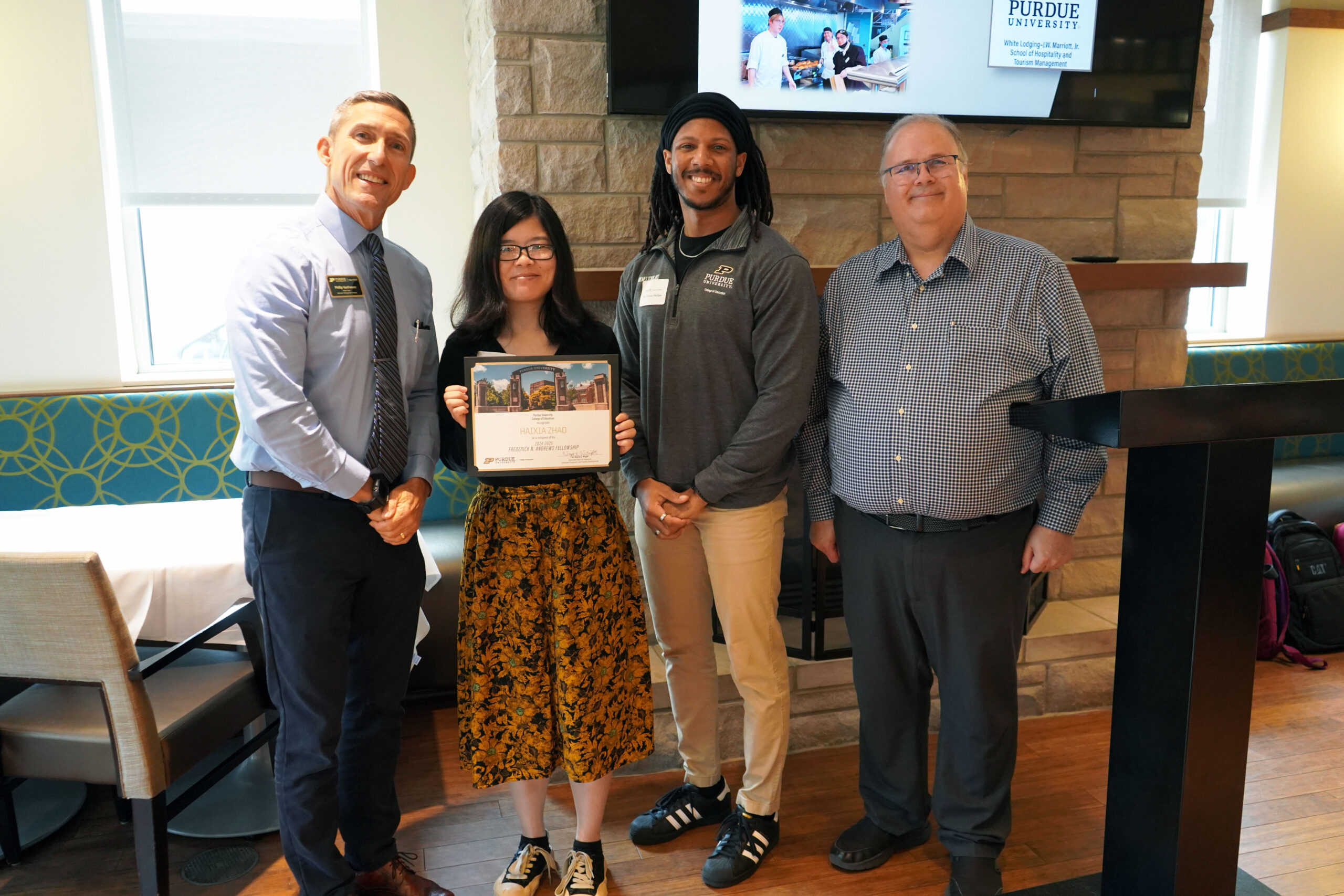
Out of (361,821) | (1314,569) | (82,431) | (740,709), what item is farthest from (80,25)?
(1314,569)

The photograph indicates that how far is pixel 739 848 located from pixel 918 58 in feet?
7.57

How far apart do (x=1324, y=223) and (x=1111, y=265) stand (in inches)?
120

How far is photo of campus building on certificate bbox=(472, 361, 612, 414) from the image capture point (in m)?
1.83

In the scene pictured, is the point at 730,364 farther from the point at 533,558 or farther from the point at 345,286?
the point at 345,286

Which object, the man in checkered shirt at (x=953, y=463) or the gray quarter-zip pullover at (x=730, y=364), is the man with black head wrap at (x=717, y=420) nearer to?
the gray quarter-zip pullover at (x=730, y=364)

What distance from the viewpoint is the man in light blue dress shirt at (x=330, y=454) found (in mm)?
1703

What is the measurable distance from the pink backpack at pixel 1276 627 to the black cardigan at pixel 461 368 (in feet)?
9.47

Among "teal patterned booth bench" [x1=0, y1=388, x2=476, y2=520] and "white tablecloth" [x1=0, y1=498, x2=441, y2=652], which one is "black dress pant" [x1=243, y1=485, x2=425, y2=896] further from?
"teal patterned booth bench" [x1=0, y1=388, x2=476, y2=520]

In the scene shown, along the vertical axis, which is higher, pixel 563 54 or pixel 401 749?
pixel 563 54

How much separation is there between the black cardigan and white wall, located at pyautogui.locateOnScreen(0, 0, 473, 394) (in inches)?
76.7

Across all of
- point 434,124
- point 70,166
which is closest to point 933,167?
point 434,124

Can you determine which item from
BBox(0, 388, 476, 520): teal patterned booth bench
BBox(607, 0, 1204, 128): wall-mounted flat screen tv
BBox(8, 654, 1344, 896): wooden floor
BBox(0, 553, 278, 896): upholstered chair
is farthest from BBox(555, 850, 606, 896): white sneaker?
BBox(0, 388, 476, 520): teal patterned booth bench

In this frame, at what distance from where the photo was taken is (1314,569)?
3.65 m

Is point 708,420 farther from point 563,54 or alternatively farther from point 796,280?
point 563,54
